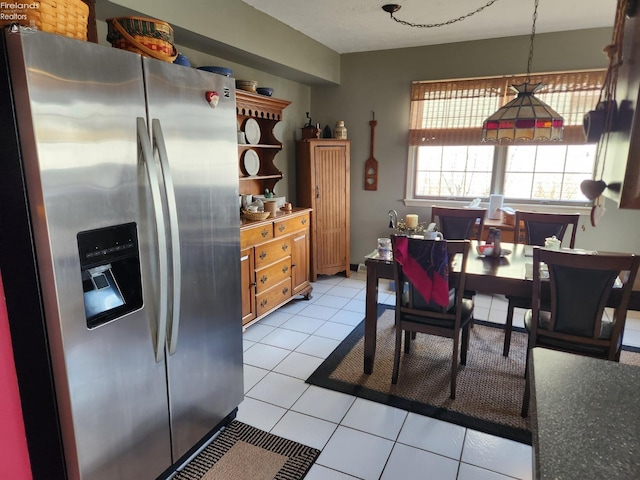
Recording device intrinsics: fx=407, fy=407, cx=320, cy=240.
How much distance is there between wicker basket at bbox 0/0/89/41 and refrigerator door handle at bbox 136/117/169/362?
33 centimetres

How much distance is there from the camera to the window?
394 cm

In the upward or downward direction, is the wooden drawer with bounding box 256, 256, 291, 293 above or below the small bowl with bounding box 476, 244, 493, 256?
below

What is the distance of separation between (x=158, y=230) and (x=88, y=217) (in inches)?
9.9

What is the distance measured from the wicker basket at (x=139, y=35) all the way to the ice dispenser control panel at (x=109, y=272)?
0.70 metres

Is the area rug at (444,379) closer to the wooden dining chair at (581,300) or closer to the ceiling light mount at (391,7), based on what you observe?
the wooden dining chair at (581,300)

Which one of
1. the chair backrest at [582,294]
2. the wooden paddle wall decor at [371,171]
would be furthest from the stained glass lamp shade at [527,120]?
the wooden paddle wall decor at [371,171]

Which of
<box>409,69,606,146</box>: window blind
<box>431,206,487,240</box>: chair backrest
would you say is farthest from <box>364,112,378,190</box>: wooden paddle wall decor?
<box>431,206,487,240</box>: chair backrest

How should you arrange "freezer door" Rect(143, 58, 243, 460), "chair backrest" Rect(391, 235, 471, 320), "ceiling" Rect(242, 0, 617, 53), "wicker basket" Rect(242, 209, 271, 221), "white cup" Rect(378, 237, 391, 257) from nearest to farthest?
"freezer door" Rect(143, 58, 243, 460), "chair backrest" Rect(391, 235, 471, 320), "white cup" Rect(378, 237, 391, 257), "ceiling" Rect(242, 0, 617, 53), "wicker basket" Rect(242, 209, 271, 221)

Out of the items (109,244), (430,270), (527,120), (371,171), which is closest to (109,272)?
(109,244)

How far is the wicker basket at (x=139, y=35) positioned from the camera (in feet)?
5.12

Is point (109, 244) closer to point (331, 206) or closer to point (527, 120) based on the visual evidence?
point (527, 120)

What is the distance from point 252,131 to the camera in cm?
385

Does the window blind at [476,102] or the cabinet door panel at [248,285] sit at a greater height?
the window blind at [476,102]

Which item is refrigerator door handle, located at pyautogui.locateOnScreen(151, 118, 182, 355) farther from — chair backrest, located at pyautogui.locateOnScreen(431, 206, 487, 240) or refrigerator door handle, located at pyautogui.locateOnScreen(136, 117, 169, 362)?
chair backrest, located at pyautogui.locateOnScreen(431, 206, 487, 240)
